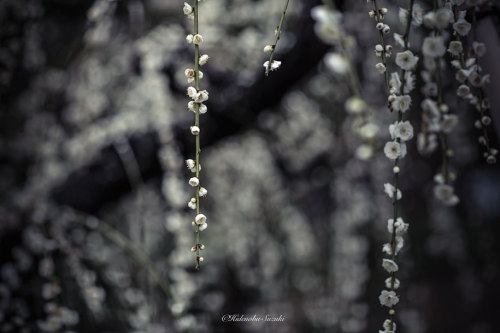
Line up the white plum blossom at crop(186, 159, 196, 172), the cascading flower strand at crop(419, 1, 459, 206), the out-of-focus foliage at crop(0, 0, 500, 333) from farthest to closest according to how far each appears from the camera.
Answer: the out-of-focus foliage at crop(0, 0, 500, 333) → the white plum blossom at crop(186, 159, 196, 172) → the cascading flower strand at crop(419, 1, 459, 206)

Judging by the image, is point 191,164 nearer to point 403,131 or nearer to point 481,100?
point 403,131

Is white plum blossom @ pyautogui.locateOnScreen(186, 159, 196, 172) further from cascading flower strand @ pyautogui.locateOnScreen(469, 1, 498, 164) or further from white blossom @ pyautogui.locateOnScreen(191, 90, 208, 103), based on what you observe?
cascading flower strand @ pyautogui.locateOnScreen(469, 1, 498, 164)

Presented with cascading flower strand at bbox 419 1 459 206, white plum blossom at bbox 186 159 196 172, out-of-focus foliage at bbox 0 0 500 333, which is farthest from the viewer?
out-of-focus foliage at bbox 0 0 500 333

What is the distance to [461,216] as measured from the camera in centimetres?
292

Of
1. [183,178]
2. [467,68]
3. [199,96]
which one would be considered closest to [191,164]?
[199,96]

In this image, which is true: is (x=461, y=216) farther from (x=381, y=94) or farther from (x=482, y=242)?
(x=381, y=94)

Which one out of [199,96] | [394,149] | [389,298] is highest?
[199,96]

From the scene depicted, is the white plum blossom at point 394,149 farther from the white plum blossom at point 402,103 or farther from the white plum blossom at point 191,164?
the white plum blossom at point 191,164

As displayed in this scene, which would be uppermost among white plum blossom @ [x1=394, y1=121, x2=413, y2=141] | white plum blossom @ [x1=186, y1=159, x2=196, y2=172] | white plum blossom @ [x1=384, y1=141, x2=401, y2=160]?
white plum blossom @ [x1=186, y1=159, x2=196, y2=172]

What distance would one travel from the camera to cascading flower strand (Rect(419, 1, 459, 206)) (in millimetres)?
398

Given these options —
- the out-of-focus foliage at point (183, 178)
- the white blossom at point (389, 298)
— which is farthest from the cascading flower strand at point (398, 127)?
the out-of-focus foliage at point (183, 178)

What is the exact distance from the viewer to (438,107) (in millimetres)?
445

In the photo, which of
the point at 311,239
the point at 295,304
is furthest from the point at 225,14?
the point at 295,304

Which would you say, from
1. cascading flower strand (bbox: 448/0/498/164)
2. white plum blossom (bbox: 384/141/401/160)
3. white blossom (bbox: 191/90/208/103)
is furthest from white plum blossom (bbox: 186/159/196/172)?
cascading flower strand (bbox: 448/0/498/164)
